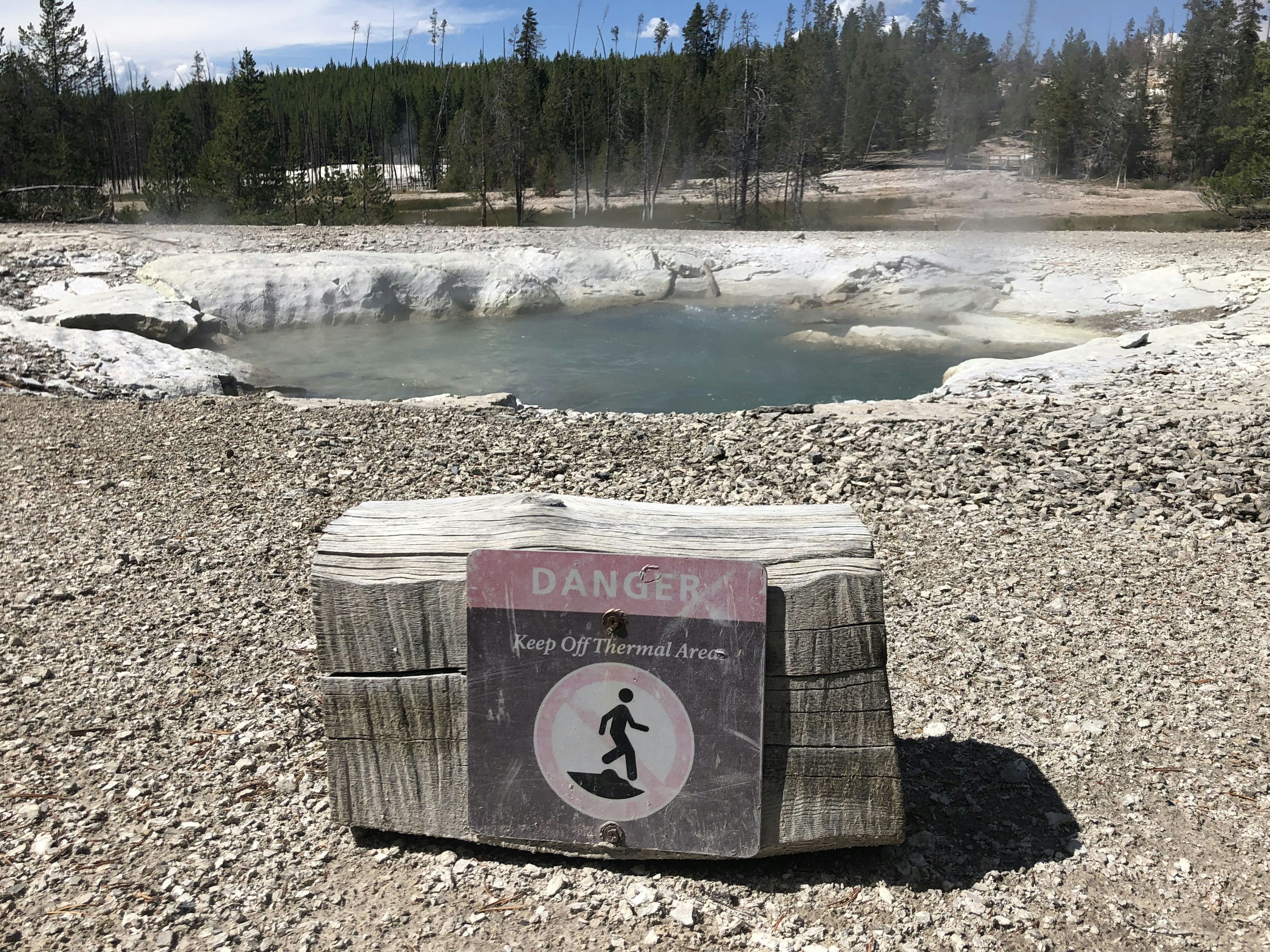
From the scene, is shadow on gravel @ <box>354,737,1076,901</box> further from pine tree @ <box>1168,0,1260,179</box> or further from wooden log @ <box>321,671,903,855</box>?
pine tree @ <box>1168,0,1260,179</box>

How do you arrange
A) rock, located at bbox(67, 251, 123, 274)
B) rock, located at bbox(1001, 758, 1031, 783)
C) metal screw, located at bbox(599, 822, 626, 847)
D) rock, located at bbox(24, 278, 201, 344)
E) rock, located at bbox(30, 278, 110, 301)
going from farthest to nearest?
rock, located at bbox(67, 251, 123, 274)
rock, located at bbox(30, 278, 110, 301)
rock, located at bbox(24, 278, 201, 344)
rock, located at bbox(1001, 758, 1031, 783)
metal screw, located at bbox(599, 822, 626, 847)

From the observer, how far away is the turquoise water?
41.8 ft

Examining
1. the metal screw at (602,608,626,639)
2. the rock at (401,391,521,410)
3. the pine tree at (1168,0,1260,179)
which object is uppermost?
the pine tree at (1168,0,1260,179)

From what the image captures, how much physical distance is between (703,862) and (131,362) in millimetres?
9211

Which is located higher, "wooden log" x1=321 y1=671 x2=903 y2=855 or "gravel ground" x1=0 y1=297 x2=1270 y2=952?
"wooden log" x1=321 y1=671 x2=903 y2=855

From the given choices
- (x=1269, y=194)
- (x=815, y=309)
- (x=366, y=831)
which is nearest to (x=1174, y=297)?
(x=815, y=309)

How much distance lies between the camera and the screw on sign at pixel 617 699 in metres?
2.26

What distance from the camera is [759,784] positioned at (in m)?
2.32

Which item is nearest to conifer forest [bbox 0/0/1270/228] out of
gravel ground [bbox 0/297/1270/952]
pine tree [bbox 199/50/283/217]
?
pine tree [bbox 199/50/283/217]

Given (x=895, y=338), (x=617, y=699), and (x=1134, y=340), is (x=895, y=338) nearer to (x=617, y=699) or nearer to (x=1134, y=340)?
(x=1134, y=340)

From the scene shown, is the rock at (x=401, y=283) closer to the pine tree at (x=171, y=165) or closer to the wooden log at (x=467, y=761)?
the pine tree at (x=171, y=165)

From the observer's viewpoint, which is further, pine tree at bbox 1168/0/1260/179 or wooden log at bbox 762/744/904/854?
pine tree at bbox 1168/0/1260/179

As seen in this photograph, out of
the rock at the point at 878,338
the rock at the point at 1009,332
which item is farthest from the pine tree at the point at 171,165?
the rock at the point at 1009,332

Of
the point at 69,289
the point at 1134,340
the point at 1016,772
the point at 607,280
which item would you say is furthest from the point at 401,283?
the point at 1016,772
